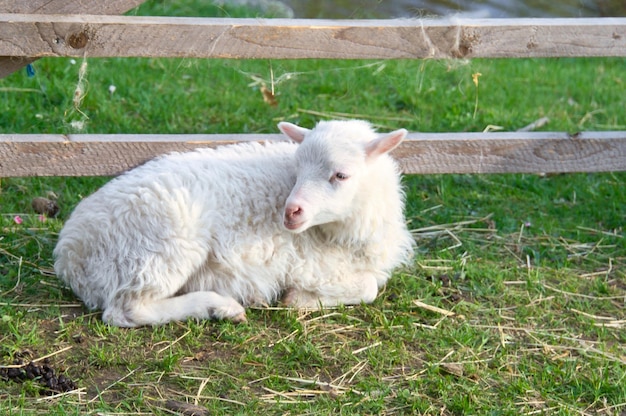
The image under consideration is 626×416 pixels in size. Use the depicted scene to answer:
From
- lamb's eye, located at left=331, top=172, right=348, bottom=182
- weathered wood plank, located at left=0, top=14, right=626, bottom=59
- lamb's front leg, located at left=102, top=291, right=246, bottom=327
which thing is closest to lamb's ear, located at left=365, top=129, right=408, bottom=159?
lamb's eye, located at left=331, top=172, right=348, bottom=182

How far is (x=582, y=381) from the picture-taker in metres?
3.88

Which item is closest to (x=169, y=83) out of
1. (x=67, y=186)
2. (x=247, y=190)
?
(x=67, y=186)

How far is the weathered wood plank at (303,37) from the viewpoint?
4363mm

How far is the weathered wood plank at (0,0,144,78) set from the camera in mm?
4430

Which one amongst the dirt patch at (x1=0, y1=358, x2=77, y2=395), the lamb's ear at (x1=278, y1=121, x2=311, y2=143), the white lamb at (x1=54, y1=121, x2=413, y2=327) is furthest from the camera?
the lamb's ear at (x1=278, y1=121, x2=311, y2=143)

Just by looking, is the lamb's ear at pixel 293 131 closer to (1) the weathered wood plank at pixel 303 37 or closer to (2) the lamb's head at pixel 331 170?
(2) the lamb's head at pixel 331 170

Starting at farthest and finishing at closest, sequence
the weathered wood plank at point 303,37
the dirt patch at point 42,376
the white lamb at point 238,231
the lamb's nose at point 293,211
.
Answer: the weathered wood plank at point 303,37, the white lamb at point 238,231, the lamb's nose at point 293,211, the dirt patch at point 42,376

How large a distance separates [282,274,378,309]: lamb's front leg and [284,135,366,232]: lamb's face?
1.19ft

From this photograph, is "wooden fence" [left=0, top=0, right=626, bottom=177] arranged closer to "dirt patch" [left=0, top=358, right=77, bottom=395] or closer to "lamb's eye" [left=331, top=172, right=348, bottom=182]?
"lamb's eye" [left=331, top=172, right=348, bottom=182]

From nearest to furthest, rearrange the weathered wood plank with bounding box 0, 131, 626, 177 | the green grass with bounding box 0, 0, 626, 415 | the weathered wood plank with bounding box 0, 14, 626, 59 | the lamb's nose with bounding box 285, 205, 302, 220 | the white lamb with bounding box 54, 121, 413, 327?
the green grass with bounding box 0, 0, 626, 415 < the lamb's nose with bounding box 285, 205, 302, 220 < the white lamb with bounding box 54, 121, 413, 327 < the weathered wood plank with bounding box 0, 14, 626, 59 < the weathered wood plank with bounding box 0, 131, 626, 177

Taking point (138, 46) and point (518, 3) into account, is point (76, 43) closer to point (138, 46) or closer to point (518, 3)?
point (138, 46)

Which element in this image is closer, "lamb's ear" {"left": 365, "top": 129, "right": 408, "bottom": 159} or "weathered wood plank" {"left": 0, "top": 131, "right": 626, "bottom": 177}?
"lamb's ear" {"left": 365, "top": 129, "right": 408, "bottom": 159}

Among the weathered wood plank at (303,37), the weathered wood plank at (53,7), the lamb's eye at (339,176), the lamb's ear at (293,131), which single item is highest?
the weathered wood plank at (53,7)

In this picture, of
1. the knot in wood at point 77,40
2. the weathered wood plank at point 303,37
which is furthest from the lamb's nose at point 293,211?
the knot in wood at point 77,40
